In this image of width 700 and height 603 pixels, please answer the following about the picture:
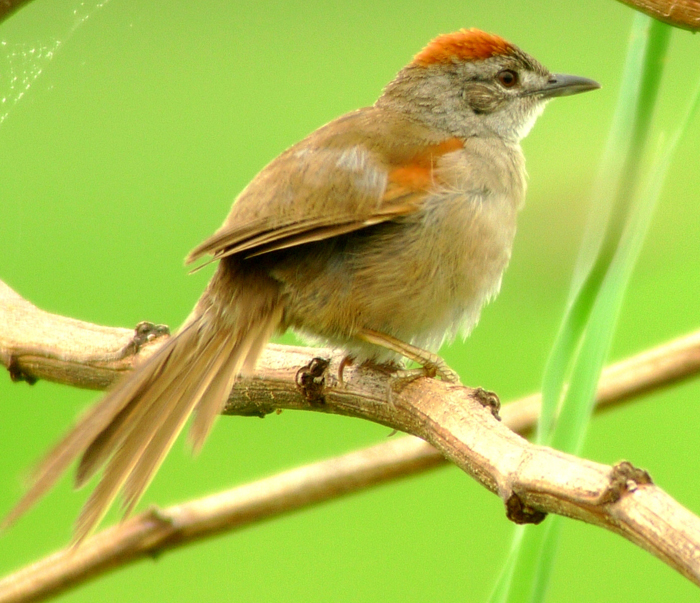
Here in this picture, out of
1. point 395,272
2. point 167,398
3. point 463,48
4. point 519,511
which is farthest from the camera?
point 463,48

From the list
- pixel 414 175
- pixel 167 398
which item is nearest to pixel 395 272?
pixel 414 175

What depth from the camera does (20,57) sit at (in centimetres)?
211

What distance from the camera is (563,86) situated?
9.83 ft

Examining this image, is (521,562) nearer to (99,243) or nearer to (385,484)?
(385,484)

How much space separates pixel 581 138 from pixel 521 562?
2.26 meters

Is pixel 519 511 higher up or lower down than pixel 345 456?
lower down

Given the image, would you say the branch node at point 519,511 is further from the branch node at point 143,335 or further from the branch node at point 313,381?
the branch node at point 143,335

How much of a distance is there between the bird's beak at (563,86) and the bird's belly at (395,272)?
0.76 metres

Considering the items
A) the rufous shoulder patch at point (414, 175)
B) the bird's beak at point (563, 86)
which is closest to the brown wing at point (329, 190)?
the rufous shoulder patch at point (414, 175)

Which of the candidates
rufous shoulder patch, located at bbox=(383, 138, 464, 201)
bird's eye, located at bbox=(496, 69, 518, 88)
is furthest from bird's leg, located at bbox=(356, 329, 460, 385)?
bird's eye, located at bbox=(496, 69, 518, 88)

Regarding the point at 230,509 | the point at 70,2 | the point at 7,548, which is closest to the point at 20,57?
the point at 70,2

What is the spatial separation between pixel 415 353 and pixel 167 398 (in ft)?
2.20

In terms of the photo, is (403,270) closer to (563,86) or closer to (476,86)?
(476,86)

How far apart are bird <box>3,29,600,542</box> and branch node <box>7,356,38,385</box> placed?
0.43 metres
